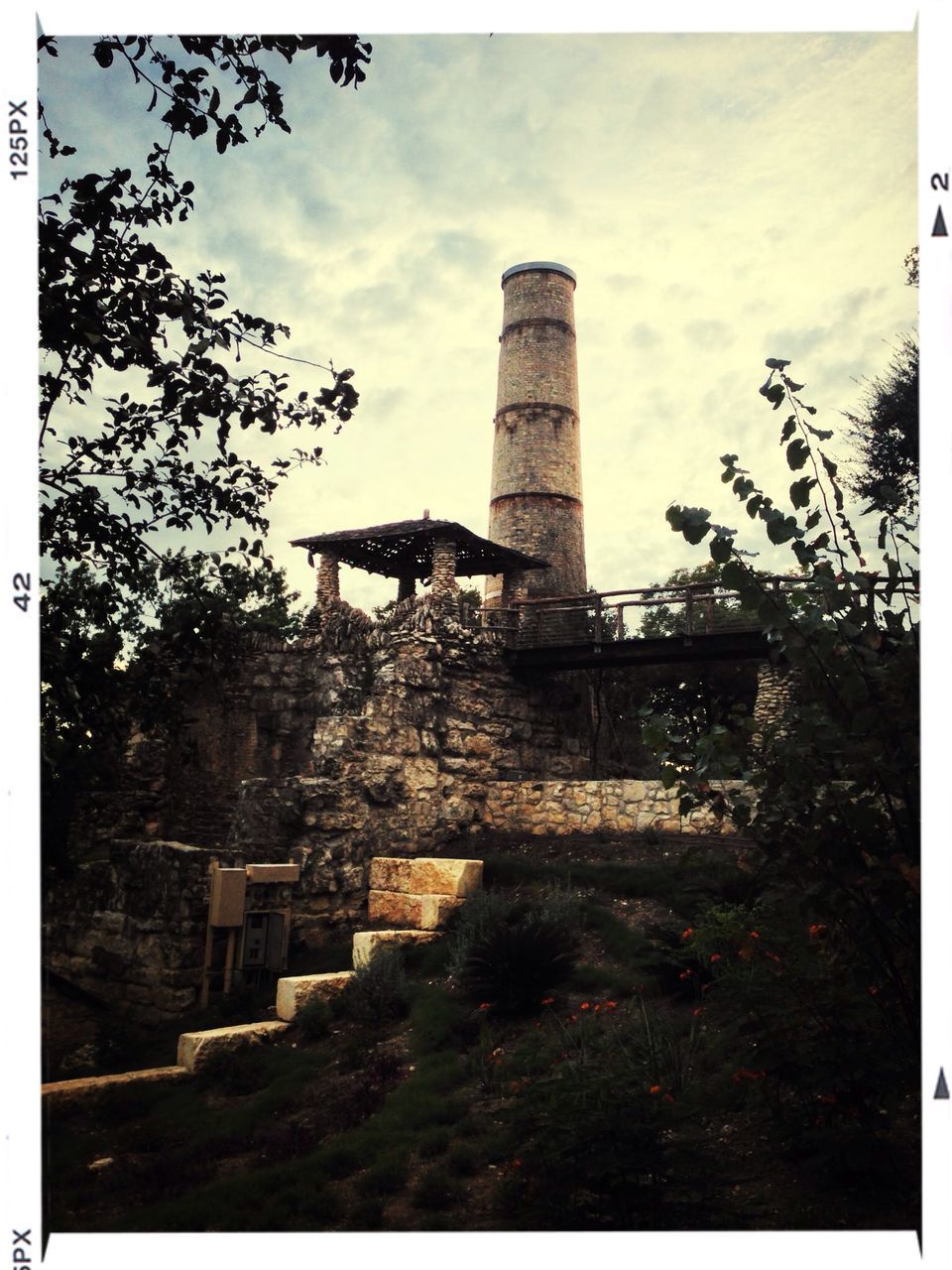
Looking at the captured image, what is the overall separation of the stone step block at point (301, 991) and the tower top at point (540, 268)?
827 inches

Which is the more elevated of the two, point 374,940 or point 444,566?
point 444,566

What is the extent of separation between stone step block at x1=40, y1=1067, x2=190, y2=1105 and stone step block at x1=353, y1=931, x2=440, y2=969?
7.20 ft

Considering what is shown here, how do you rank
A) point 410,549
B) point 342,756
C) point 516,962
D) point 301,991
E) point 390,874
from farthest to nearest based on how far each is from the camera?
point 410,549 → point 342,756 → point 390,874 → point 301,991 → point 516,962

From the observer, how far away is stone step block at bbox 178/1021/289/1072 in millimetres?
7523

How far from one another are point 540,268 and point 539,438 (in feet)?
14.8

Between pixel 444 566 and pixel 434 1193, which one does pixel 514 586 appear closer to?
pixel 444 566

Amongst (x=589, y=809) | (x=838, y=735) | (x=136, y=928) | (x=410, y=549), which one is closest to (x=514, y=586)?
(x=410, y=549)

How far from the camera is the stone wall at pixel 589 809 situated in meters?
13.1

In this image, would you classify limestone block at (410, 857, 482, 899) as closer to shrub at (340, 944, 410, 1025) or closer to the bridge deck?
shrub at (340, 944, 410, 1025)

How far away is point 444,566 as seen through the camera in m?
17.9

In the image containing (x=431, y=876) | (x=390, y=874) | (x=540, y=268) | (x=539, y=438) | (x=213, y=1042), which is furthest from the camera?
(x=540, y=268)

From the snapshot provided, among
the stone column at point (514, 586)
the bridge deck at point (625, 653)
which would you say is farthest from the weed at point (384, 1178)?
the stone column at point (514, 586)

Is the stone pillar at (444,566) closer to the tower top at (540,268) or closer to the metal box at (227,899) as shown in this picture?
the metal box at (227,899)

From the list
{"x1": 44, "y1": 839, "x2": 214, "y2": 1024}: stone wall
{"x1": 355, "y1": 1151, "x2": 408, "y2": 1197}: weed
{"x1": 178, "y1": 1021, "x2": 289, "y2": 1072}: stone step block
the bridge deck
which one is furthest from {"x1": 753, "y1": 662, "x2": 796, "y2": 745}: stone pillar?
{"x1": 355, "y1": 1151, "x2": 408, "y2": 1197}: weed
